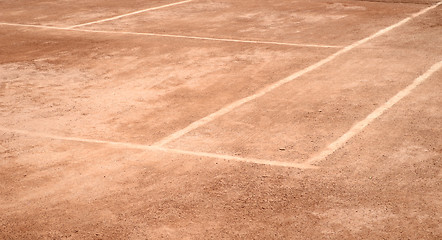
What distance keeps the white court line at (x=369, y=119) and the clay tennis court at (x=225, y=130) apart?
0.09ft

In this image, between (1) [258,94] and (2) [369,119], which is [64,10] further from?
(2) [369,119]

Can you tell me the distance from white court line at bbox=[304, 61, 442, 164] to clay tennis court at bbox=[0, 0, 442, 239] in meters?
0.03

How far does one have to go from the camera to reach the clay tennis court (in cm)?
605

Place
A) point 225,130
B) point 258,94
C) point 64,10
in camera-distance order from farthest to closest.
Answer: point 64,10 → point 258,94 → point 225,130

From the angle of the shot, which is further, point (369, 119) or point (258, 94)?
point (258, 94)

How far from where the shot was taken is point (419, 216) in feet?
19.4

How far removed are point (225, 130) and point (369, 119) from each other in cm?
170

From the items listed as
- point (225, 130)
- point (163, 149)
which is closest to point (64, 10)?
point (225, 130)

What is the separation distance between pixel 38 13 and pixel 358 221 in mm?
12385

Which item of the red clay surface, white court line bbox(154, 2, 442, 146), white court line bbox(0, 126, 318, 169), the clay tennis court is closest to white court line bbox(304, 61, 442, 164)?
the clay tennis court

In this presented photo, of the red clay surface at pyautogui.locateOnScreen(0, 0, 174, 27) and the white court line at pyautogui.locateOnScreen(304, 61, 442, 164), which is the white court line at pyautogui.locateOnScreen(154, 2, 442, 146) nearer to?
the white court line at pyautogui.locateOnScreen(304, 61, 442, 164)

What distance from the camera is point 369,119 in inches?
326

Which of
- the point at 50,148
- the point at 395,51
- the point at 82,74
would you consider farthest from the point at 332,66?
the point at 50,148

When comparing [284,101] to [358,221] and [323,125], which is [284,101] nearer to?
[323,125]
